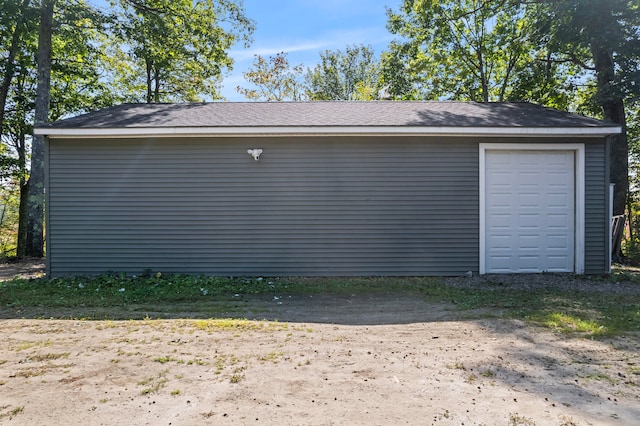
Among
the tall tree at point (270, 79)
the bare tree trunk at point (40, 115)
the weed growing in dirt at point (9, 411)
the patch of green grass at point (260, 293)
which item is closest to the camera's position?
the weed growing in dirt at point (9, 411)

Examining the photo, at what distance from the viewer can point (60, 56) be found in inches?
568

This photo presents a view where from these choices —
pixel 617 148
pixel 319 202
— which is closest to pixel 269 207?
pixel 319 202

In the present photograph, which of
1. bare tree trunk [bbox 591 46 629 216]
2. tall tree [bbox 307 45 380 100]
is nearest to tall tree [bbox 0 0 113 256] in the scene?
bare tree trunk [bbox 591 46 629 216]

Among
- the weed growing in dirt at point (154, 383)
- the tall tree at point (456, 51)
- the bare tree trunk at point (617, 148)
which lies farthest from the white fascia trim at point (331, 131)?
the tall tree at point (456, 51)

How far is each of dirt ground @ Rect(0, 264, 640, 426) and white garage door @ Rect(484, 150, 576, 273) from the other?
3.38 m

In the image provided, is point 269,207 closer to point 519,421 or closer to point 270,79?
point 519,421

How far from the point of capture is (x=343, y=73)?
100ft

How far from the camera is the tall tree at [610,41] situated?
9.33m

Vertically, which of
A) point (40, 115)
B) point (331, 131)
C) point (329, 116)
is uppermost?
point (40, 115)

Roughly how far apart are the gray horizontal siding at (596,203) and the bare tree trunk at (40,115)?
12084 mm

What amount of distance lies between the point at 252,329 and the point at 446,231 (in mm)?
4507

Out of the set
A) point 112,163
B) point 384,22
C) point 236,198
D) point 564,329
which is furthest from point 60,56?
point 564,329

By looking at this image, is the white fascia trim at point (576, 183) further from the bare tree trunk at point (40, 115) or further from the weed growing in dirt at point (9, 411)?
the bare tree trunk at point (40, 115)

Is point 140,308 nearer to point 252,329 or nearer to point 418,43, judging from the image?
point 252,329
